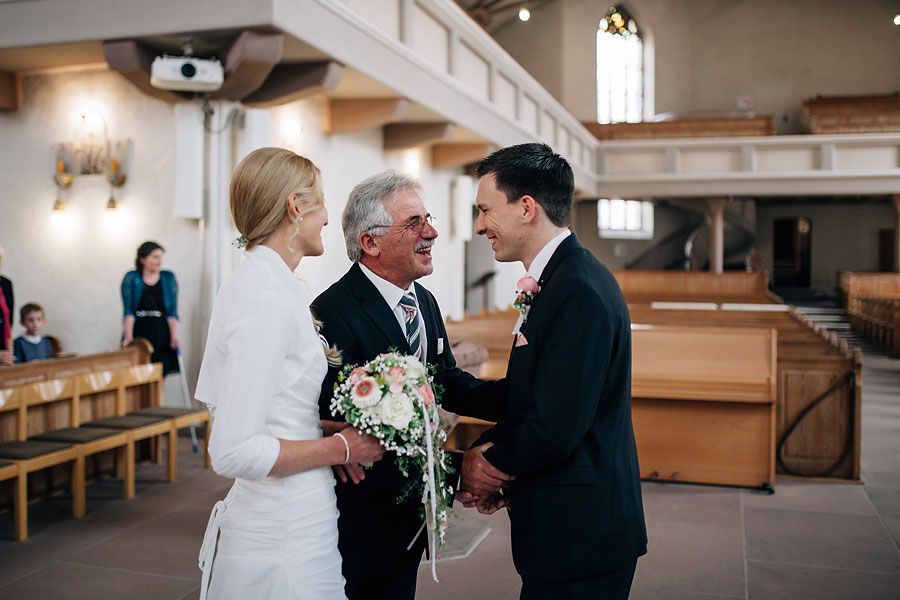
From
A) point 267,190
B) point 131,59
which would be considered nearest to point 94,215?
point 131,59

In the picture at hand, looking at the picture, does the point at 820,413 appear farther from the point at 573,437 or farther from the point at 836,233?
the point at 836,233

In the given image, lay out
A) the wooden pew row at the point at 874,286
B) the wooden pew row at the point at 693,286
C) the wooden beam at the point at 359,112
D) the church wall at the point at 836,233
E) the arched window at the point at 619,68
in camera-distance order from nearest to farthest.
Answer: the wooden beam at the point at 359,112 → the wooden pew row at the point at 693,286 → the wooden pew row at the point at 874,286 → the arched window at the point at 619,68 → the church wall at the point at 836,233

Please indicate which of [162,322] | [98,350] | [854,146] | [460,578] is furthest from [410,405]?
[854,146]

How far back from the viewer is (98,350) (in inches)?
257

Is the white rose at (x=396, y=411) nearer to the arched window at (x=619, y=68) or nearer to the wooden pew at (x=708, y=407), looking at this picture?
the wooden pew at (x=708, y=407)

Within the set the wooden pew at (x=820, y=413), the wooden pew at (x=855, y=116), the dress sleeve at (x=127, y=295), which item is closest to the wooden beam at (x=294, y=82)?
the dress sleeve at (x=127, y=295)

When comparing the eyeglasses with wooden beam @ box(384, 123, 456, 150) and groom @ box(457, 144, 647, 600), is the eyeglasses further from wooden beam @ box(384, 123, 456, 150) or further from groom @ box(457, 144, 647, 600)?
wooden beam @ box(384, 123, 456, 150)

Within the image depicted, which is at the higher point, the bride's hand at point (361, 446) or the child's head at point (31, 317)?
→ the child's head at point (31, 317)

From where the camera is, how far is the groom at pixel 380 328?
1.85 metres

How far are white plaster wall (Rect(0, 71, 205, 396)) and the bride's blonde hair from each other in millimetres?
4813

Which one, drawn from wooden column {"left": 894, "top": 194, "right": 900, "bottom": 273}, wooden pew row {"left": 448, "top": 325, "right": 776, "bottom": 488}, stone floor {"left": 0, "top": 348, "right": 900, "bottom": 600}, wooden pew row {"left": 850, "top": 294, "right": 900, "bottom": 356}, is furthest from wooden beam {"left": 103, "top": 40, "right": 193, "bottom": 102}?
wooden column {"left": 894, "top": 194, "right": 900, "bottom": 273}

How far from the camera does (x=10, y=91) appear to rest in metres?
6.51

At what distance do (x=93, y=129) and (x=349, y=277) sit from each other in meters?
5.35

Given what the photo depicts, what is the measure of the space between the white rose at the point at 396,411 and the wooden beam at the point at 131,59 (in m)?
4.66
